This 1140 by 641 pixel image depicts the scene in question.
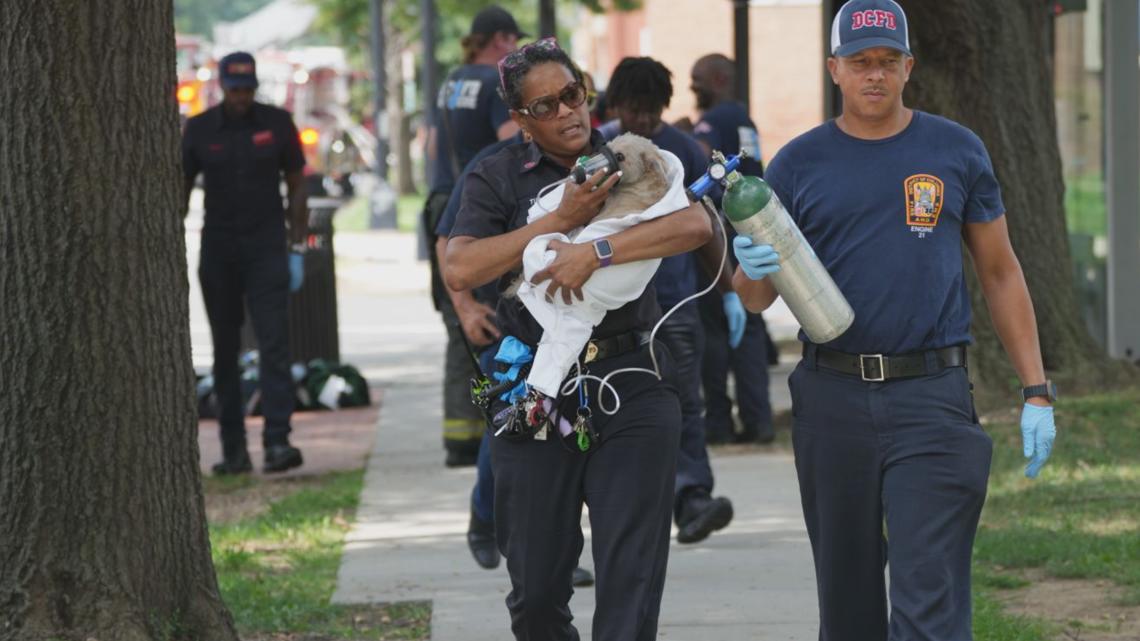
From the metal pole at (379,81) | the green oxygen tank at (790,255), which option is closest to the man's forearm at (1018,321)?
the green oxygen tank at (790,255)

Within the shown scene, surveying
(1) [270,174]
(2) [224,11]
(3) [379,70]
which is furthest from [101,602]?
(2) [224,11]

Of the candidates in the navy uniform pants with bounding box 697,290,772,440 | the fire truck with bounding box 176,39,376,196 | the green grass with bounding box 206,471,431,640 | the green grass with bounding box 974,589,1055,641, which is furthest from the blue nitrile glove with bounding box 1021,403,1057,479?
the fire truck with bounding box 176,39,376,196

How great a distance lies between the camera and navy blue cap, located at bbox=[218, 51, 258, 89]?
9.40 m

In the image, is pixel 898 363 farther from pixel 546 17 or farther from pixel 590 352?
pixel 546 17

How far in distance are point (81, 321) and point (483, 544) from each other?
7.28 feet

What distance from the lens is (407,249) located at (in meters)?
25.9

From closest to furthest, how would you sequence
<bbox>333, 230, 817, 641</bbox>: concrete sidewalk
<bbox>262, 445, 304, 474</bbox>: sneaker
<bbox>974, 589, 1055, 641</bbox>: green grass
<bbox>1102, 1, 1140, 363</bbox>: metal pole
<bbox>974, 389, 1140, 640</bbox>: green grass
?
<bbox>974, 589, 1055, 641</bbox>: green grass → <bbox>333, 230, 817, 641</bbox>: concrete sidewalk → <bbox>974, 389, 1140, 640</bbox>: green grass → <bbox>262, 445, 304, 474</bbox>: sneaker → <bbox>1102, 1, 1140, 363</bbox>: metal pole

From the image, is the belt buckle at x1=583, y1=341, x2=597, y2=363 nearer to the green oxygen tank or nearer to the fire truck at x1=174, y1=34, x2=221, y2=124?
the green oxygen tank

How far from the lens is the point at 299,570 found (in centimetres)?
737

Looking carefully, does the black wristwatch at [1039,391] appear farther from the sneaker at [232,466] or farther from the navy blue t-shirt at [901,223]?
the sneaker at [232,466]

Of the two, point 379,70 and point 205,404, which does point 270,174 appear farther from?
point 379,70

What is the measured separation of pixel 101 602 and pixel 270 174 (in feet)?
14.8

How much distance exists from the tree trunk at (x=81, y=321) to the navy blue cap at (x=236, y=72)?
161 inches

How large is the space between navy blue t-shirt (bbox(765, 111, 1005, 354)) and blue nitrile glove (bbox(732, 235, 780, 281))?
219 millimetres
